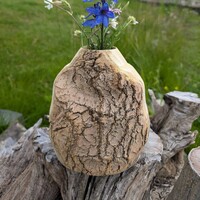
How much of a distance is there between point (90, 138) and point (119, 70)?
28cm

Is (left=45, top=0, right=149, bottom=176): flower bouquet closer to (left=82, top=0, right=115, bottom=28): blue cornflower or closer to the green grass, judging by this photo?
(left=82, top=0, right=115, bottom=28): blue cornflower

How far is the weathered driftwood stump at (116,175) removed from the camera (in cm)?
193

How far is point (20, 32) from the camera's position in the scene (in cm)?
612

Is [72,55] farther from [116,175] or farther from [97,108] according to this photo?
[97,108]

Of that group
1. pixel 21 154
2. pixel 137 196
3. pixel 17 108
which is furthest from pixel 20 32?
pixel 137 196

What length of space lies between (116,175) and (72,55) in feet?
7.78

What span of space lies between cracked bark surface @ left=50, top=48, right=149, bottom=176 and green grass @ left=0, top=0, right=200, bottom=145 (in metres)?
1.89

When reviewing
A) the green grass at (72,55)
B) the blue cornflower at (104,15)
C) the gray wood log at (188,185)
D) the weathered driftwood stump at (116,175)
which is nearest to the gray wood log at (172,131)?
the weathered driftwood stump at (116,175)

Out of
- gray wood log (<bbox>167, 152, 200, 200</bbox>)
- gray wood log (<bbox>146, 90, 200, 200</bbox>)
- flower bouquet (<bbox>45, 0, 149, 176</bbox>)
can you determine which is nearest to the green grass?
gray wood log (<bbox>146, 90, 200, 200</bbox>)

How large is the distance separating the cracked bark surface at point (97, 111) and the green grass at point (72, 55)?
1.89 m

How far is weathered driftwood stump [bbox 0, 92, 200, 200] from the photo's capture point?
6.32 ft

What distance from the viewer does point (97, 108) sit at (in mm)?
1684

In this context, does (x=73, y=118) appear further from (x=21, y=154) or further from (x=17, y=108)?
(x=17, y=108)

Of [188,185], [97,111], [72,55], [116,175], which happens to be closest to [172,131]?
[188,185]
